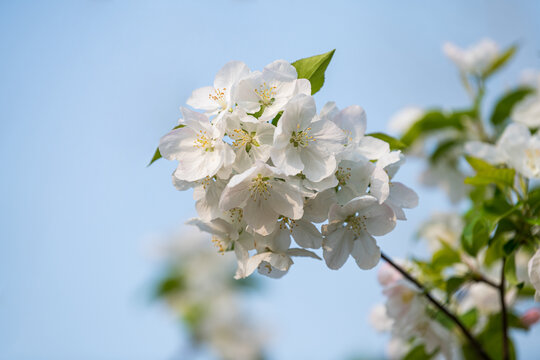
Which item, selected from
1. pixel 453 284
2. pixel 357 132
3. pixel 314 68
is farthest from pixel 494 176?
pixel 314 68

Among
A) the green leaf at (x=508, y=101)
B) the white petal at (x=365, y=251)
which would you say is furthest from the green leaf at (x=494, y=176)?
the green leaf at (x=508, y=101)

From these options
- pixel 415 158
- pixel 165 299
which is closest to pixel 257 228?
pixel 415 158

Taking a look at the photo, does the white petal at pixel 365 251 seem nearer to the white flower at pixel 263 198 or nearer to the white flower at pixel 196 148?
the white flower at pixel 263 198

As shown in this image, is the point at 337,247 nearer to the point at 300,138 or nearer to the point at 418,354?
the point at 300,138

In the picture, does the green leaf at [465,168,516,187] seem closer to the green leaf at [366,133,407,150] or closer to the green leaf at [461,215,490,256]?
the green leaf at [461,215,490,256]

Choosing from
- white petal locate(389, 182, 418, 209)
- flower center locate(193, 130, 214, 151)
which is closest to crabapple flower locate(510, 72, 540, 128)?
white petal locate(389, 182, 418, 209)

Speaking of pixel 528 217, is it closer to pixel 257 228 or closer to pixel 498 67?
pixel 257 228
